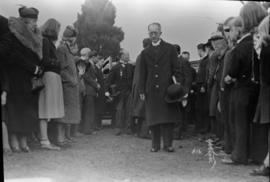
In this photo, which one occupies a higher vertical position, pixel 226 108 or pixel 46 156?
pixel 226 108

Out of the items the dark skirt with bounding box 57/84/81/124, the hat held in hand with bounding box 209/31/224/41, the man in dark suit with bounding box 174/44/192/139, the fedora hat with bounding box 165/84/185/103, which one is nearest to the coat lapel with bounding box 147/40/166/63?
the man in dark suit with bounding box 174/44/192/139

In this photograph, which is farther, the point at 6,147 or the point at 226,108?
the point at 226,108

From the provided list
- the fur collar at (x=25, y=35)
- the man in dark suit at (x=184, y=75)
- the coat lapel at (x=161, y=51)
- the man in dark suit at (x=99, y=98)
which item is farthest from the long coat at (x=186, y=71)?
the fur collar at (x=25, y=35)

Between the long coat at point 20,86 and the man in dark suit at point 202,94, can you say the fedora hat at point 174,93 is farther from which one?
the long coat at point 20,86

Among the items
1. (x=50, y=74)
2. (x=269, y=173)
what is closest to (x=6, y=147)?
(x=50, y=74)

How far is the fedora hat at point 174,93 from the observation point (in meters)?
4.55

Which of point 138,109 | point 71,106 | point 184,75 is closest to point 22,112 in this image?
point 71,106

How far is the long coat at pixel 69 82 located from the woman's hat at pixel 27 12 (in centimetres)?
31

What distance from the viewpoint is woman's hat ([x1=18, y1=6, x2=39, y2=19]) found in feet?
14.1

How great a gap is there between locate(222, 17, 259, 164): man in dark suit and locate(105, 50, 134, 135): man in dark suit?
74 cm

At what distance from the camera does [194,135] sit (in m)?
4.54

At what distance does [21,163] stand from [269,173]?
1.79 m

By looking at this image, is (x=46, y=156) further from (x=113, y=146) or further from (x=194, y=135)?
(x=194, y=135)

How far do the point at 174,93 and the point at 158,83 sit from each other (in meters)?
0.15
